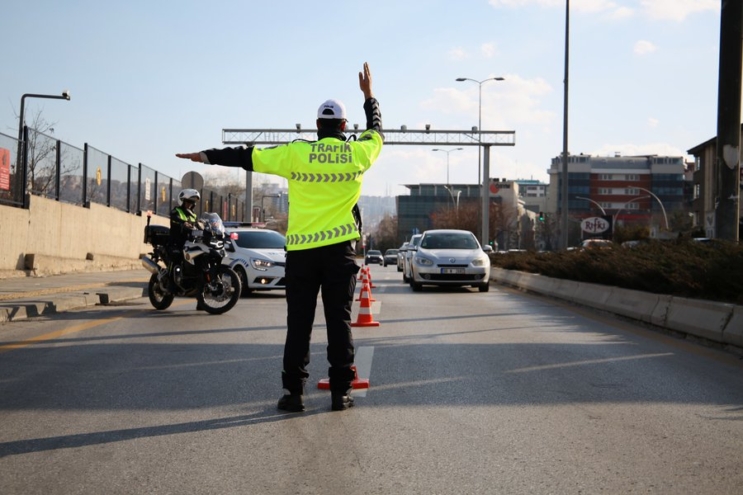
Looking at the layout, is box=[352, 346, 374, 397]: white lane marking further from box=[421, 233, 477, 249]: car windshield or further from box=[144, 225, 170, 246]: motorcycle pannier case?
box=[421, 233, 477, 249]: car windshield

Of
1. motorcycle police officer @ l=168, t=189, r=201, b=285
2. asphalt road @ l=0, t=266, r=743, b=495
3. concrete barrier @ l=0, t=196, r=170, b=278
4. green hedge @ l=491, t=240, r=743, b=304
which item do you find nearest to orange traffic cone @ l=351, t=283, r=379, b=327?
asphalt road @ l=0, t=266, r=743, b=495

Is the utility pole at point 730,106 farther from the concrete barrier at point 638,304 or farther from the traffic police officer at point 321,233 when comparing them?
the traffic police officer at point 321,233

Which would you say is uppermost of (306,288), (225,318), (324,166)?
(324,166)

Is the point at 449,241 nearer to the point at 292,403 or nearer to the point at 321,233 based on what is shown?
the point at 321,233

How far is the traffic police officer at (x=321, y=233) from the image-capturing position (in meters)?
6.21

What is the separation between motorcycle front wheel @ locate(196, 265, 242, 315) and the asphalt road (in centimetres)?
284

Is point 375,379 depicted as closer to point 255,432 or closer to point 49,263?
point 255,432

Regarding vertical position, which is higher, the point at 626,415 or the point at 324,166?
the point at 324,166

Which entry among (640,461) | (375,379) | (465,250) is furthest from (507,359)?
(465,250)

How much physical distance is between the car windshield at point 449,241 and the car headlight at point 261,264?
577cm

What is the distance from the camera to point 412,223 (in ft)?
591

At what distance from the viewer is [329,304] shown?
6281mm

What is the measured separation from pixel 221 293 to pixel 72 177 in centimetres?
1334

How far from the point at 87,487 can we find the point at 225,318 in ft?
29.6
